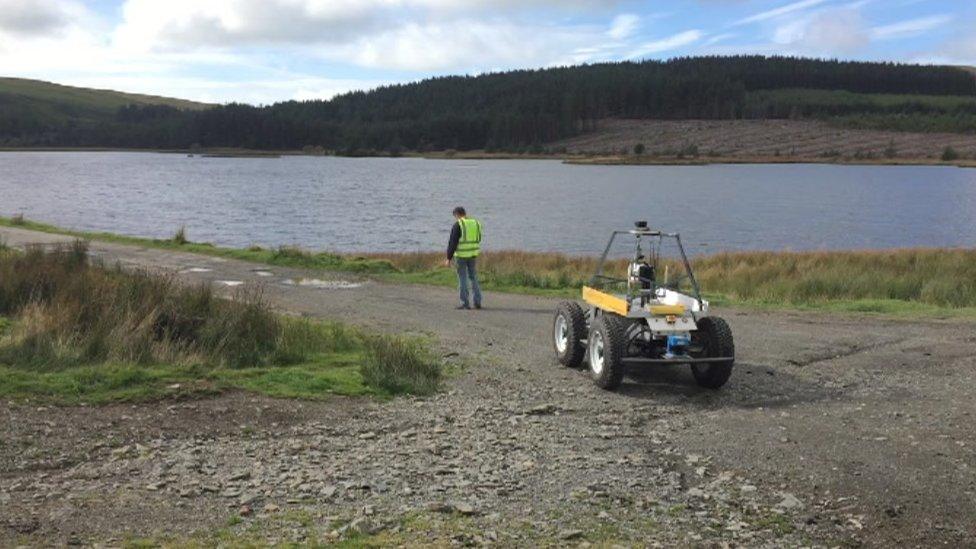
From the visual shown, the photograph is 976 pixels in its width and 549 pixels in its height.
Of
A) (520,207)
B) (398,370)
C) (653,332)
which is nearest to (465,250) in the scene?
(398,370)

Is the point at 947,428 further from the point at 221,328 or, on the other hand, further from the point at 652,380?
the point at 221,328

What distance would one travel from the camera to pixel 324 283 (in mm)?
20469

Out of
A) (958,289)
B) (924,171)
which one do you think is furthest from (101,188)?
(924,171)

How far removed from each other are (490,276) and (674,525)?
52.5 feet

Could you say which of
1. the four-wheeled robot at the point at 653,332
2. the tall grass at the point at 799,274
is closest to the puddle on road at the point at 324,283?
the tall grass at the point at 799,274

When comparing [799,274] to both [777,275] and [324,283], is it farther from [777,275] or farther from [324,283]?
[324,283]

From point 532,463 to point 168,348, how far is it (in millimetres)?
5254

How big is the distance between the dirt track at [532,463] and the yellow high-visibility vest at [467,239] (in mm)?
5360

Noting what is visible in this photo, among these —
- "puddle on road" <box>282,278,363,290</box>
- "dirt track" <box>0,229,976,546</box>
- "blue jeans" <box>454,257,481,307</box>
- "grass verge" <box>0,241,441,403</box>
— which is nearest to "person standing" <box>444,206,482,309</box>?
"blue jeans" <box>454,257,481,307</box>

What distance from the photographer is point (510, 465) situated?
7.39 metres

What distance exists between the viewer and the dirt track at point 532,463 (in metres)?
6.16

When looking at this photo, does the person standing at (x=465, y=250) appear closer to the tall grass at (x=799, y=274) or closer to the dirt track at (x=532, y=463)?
the tall grass at (x=799, y=274)

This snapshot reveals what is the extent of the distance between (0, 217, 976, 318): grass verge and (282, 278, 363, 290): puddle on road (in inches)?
60.5

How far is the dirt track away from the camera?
6.16m
